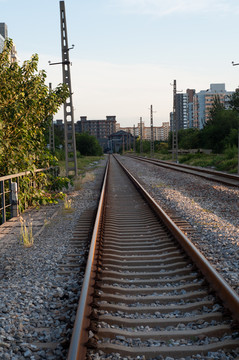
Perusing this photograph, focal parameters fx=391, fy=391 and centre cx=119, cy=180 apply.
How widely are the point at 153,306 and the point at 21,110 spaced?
7.70 meters

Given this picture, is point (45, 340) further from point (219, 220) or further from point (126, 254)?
point (219, 220)

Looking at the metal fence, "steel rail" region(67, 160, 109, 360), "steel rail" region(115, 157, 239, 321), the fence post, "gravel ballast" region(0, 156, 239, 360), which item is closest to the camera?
"steel rail" region(67, 160, 109, 360)

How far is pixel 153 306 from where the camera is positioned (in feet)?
13.7

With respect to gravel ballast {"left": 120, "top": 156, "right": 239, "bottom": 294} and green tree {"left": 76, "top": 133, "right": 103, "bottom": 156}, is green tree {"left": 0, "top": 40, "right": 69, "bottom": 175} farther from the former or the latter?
green tree {"left": 76, "top": 133, "right": 103, "bottom": 156}

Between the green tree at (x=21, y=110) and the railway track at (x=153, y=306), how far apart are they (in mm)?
4905

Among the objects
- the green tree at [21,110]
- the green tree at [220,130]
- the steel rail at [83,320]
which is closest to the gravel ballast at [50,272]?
the steel rail at [83,320]

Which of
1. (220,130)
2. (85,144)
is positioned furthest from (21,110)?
(85,144)

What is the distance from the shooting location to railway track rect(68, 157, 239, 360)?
10.7ft

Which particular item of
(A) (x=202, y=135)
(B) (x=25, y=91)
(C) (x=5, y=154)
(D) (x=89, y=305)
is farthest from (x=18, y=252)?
(A) (x=202, y=135)

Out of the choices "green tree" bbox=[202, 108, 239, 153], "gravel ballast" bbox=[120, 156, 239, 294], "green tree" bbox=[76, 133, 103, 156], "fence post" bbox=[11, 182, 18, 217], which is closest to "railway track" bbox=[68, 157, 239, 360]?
"gravel ballast" bbox=[120, 156, 239, 294]

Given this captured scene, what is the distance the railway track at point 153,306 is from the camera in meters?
3.27

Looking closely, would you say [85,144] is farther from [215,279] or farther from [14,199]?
[215,279]

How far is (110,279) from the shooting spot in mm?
5008

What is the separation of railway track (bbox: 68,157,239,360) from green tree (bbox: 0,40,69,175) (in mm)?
4905
